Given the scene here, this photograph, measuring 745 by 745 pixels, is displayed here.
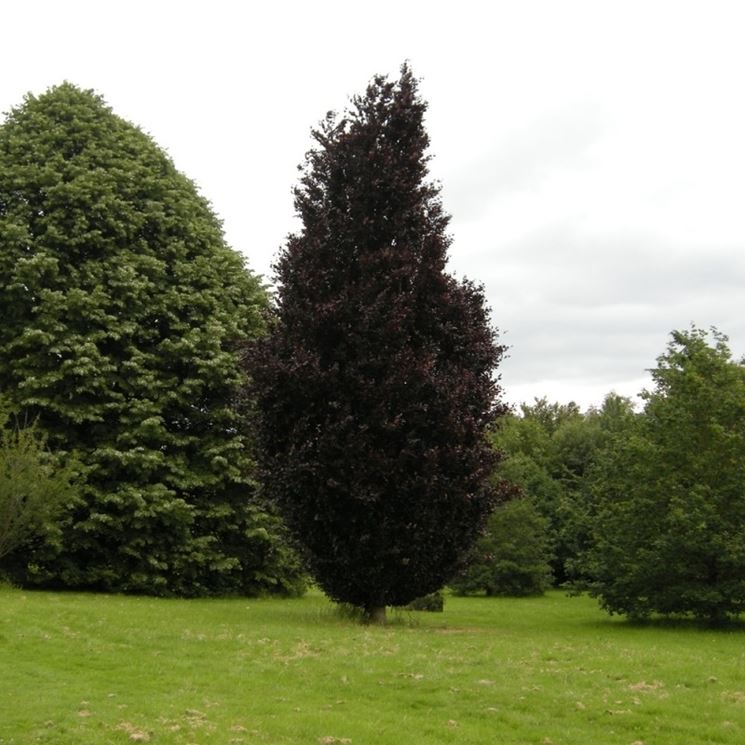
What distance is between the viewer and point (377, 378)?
20.8 metres

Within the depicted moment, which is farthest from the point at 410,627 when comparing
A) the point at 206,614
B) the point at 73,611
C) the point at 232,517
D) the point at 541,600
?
the point at 541,600

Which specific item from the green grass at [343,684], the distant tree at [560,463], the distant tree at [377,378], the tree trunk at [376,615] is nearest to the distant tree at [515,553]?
the distant tree at [560,463]

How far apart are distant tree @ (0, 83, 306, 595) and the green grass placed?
851 centimetres

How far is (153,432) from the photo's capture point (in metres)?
28.5

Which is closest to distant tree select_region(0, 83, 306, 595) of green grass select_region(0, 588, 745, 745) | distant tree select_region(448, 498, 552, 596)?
green grass select_region(0, 588, 745, 745)

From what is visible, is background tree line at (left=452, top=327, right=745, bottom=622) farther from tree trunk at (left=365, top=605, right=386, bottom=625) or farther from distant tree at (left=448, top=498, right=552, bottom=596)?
distant tree at (left=448, top=498, right=552, bottom=596)

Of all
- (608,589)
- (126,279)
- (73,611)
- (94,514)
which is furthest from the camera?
(126,279)

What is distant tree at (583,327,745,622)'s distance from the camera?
22.5 meters

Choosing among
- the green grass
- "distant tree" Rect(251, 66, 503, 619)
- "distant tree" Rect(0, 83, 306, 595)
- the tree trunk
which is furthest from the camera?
"distant tree" Rect(0, 83, 306, 595)

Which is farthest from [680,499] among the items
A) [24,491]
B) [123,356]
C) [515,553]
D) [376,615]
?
[515,553]

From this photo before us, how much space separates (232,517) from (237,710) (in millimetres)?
20135

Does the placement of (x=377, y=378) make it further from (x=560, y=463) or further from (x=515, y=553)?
(x=560, y=463)

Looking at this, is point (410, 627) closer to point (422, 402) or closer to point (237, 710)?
point (422, 402)

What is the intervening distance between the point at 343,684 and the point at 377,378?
9.23 meters
